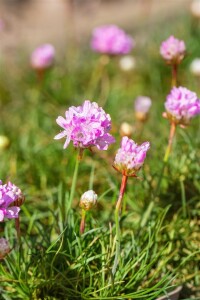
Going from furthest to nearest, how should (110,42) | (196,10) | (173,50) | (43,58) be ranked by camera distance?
(196,10) → (43,58) → (110,42) → (173,50)

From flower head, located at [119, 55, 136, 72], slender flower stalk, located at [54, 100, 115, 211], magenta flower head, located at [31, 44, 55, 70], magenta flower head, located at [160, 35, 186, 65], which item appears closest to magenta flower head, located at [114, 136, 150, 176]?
slender flower stalk, located at [54, 100, 115, 211]

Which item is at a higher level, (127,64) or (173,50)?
(127,64)

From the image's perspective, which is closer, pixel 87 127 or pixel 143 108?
pixel 87 127

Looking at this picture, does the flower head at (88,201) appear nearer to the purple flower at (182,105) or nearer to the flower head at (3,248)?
the flower head at (3,248)

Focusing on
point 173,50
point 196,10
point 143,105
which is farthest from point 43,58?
point 173,50

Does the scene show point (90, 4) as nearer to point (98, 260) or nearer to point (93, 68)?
point (93, 68)

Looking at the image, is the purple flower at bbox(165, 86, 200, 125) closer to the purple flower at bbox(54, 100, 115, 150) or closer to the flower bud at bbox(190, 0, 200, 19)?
the purple flower at bbox(54, 100, 115, 150)

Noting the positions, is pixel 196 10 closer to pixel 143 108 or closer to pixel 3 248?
pixel 143 108

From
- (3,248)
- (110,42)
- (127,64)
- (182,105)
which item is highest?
(127,64)
